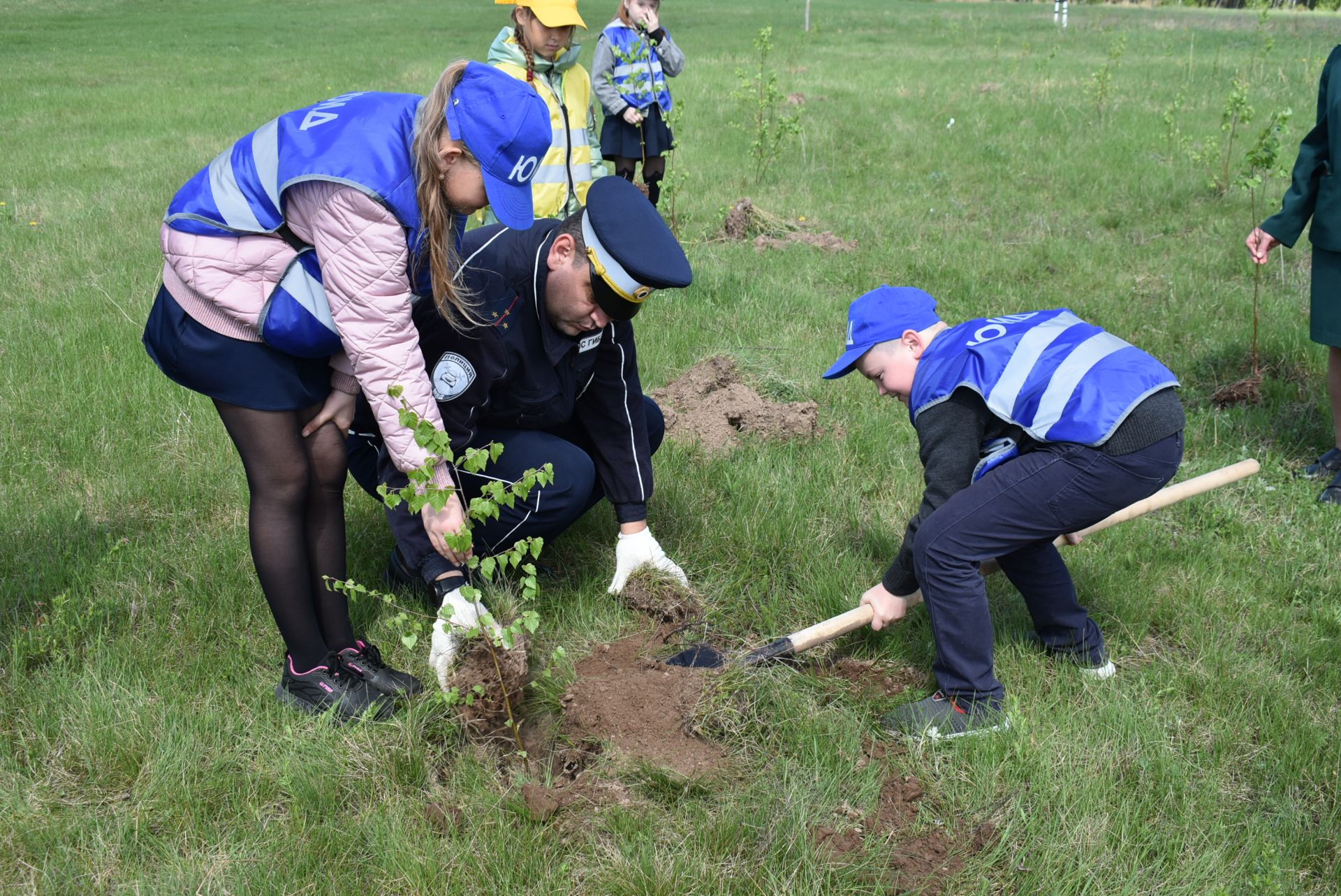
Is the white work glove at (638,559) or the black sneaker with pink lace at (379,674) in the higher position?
the white work glove at (638,559)

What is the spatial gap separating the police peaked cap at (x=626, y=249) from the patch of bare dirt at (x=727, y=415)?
70.5 inches

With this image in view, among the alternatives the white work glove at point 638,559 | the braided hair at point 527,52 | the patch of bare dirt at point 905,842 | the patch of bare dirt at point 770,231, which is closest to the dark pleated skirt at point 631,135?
the patch of bare dirt at point 770,231

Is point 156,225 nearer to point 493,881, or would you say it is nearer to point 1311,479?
point 493,881

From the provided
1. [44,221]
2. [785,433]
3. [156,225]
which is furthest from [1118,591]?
[44,221]

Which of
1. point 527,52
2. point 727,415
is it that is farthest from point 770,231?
point 727,415

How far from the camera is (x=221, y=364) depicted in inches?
106

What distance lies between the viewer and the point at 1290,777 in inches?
110

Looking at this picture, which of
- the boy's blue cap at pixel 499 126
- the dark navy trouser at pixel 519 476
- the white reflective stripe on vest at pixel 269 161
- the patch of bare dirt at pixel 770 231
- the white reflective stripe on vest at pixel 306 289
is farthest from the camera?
the patch of bare dirt at pixel 770 231

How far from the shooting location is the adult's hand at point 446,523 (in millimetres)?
2775

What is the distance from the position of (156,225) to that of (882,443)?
6.70m

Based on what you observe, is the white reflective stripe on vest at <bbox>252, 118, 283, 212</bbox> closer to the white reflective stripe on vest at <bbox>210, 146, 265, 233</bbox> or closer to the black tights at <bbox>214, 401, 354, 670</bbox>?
the white reflective stripe on vest at <bbox>210, 146, 265, 233</bbox>

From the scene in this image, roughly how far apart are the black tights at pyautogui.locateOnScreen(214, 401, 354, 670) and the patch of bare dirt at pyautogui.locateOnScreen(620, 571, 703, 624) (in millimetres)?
964

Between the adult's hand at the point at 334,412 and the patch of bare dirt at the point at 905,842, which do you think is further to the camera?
the adult's hand at the point at 334,412

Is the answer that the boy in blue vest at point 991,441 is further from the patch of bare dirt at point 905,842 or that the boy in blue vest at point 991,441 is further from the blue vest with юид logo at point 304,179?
the blue vest with юид logo at point 304,179
